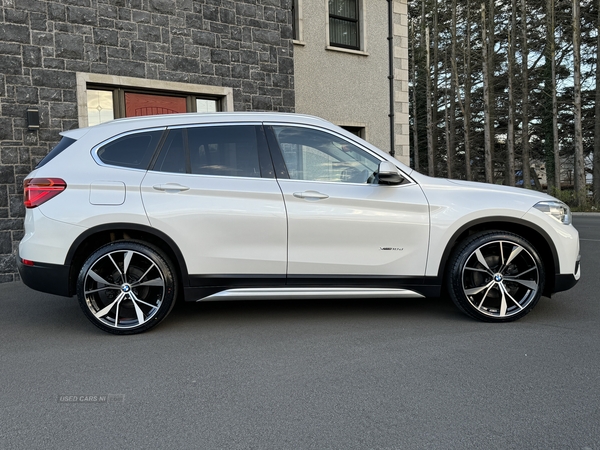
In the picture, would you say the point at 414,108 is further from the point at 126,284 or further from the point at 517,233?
the point at 126,284

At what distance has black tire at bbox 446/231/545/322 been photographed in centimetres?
452

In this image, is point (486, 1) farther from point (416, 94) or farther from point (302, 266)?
point (302, 266)

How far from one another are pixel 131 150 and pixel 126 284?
115 centimetres

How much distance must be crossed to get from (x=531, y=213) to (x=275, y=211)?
2.22 meters

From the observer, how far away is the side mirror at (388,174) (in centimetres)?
439

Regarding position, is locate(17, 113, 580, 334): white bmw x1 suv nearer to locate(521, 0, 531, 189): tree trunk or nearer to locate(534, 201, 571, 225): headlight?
locate(534, 201, 571, 225): headlight

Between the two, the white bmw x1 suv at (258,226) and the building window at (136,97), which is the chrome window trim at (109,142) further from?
the building window at (136,97)

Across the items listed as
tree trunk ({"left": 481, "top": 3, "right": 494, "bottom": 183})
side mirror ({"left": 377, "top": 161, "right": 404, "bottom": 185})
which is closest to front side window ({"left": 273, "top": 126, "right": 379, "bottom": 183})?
side mirror ({"left": 377, "top": 161, "right": 404, "bottom": 185})

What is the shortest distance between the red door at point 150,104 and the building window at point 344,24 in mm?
5088

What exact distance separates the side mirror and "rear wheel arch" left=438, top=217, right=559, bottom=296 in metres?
0.70

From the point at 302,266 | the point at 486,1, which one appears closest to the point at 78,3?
the point at 302,266

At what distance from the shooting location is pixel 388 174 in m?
4.45

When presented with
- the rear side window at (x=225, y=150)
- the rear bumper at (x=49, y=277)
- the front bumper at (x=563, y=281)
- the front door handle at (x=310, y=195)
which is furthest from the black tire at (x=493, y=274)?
the rear bumper at (x=49, y=277)

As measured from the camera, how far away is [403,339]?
13.7 ft
